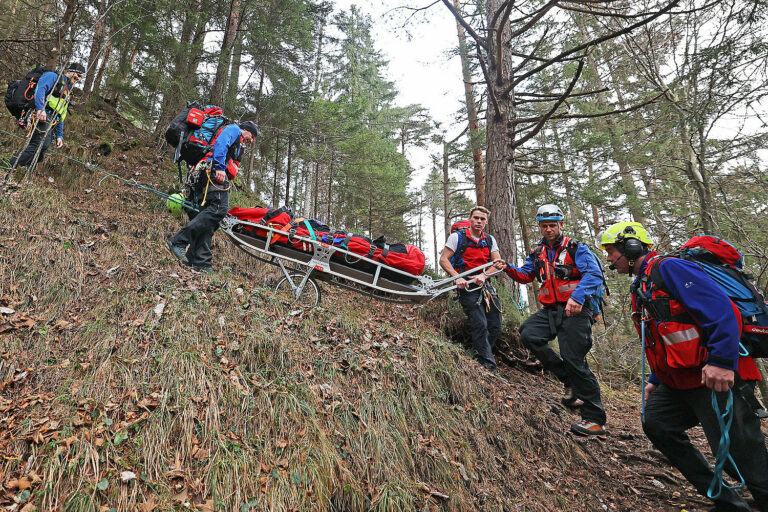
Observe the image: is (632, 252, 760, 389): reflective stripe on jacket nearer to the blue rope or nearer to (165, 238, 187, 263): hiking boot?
the blue rope

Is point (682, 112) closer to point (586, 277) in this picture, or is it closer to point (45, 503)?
point (586, 277)

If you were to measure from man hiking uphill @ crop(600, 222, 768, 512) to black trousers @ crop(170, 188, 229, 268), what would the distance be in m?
4.73

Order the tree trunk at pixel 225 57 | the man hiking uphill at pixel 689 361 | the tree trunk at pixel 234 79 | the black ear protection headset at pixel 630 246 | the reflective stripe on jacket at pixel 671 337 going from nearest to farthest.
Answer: the man hiking uphill at pixel 689 361 → the reflective stripe on jacket at pixel 671 337 → the black ear protection headset at pixel 630 246 → the tree trunk at pixel 225 57 → the tree trunk at pixel 234 79

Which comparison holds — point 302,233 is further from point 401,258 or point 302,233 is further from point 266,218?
point 401,258

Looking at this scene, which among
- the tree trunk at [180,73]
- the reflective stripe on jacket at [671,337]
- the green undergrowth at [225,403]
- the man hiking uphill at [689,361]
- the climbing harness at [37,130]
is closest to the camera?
the green undergrowth at [225,403]

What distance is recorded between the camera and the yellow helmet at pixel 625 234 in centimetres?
349

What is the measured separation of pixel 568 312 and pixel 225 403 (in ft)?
11.7

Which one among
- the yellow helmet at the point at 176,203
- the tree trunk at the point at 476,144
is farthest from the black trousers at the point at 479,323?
the tree trunk at the point at 476,144

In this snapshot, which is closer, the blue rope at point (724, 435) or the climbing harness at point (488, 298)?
the blue rope at point (724, 435)

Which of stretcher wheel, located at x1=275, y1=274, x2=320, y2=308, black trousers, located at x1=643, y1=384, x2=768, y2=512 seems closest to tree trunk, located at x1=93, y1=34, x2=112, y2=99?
stretcher wheel, located at x1=275, y1=274, x2=320, y2=308

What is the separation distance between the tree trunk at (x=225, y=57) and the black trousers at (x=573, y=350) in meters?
9.33

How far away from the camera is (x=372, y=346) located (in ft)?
14.5

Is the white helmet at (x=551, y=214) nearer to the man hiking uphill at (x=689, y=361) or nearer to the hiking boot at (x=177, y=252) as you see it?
the man hiking uphill at (x=689, y=361)

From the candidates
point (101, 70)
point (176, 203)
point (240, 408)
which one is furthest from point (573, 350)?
point (101, 70)
